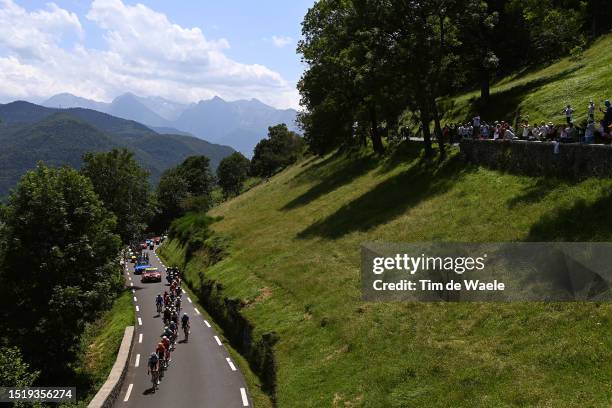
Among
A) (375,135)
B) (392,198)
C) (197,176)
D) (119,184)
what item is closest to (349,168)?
(375,135)

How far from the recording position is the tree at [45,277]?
3172cm

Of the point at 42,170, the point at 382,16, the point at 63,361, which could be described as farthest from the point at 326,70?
the point at 63,361

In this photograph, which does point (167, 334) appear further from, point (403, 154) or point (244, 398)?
point (403, 154)

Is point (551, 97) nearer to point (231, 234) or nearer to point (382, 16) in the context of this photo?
point (382, 16)

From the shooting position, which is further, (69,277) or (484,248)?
(69,277)

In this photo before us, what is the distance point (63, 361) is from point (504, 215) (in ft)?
90.7

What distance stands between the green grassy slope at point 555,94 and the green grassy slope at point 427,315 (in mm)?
8005

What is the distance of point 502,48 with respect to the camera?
144 feet

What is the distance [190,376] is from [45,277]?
41.6 feet

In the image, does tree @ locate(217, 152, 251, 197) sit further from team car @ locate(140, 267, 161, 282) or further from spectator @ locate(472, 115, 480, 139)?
spectator @ locate(472, 115, 480, 139)

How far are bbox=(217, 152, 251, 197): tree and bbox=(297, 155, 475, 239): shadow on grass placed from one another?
385 ft

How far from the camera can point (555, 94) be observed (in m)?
38.4

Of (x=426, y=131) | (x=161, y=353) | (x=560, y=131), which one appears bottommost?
(x=161, y=353)

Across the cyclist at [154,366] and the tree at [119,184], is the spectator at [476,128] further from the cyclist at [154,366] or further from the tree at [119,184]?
the tree at [119,184]
